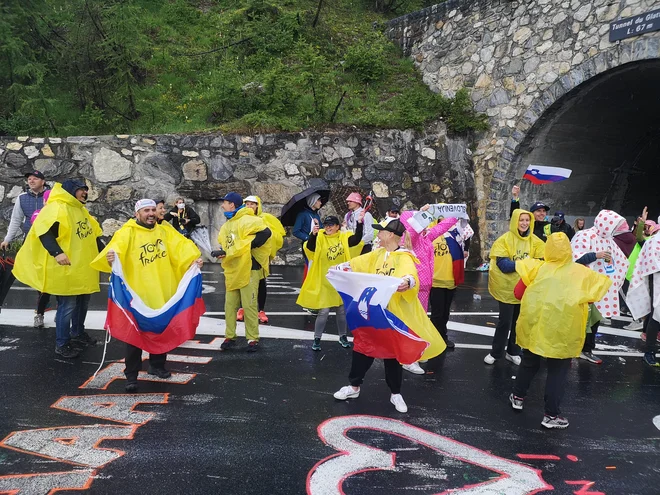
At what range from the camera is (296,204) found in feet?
24.8

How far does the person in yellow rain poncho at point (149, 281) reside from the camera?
4.95 metres

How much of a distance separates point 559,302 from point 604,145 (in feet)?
37.4

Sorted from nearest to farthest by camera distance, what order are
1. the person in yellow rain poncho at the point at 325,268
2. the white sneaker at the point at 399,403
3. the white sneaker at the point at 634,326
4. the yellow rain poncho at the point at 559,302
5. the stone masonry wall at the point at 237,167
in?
1. the yellow rain poncho at the point at 559,302
2. the white sneaker at the point at 399,403
3. the person in yellow rain poncho at the point at 325,268
4. the white sneaker at the point at 634,326
5. the stone masonry wall at the point at 237,167

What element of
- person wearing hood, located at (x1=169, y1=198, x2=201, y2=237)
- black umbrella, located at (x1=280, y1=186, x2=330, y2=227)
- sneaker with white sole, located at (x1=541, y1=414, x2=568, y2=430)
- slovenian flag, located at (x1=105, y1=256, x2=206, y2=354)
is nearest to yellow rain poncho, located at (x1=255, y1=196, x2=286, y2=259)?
black umbrella, located at (x1=280, y1=186, x2=330, y2=227)

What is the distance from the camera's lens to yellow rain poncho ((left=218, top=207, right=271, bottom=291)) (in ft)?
20.5

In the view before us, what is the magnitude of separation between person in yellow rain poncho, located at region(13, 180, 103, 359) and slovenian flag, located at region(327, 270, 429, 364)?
3.02 metres

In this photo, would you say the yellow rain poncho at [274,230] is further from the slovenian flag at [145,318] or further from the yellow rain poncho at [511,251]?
the yellow rain poncho at [511,251]

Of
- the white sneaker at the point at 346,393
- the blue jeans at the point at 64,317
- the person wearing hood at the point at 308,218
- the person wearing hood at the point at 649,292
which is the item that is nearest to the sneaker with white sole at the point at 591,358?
the person wearing hood at the point at 649,292

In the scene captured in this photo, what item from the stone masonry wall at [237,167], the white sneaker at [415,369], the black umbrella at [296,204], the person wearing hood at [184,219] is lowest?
the white sneaker at [415,369]

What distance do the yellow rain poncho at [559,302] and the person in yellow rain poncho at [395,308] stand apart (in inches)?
31.0

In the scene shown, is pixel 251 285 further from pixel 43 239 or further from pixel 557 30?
pixel 557 30

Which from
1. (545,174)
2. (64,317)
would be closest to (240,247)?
(64,317)

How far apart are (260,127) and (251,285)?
7409mm

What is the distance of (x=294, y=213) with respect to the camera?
25.4ft
